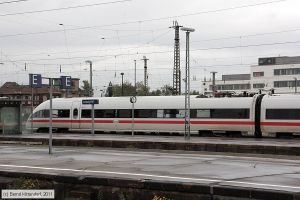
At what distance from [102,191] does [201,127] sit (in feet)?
85.9

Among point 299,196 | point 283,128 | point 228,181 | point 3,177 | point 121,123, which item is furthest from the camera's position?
point 121,123

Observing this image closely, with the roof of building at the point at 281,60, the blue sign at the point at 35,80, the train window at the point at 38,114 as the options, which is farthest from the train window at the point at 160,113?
the roof of building at the point at 281,60

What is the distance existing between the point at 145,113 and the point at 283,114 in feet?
36.2

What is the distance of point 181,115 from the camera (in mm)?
37375

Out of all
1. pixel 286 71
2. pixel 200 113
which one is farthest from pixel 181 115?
pixel 286 71

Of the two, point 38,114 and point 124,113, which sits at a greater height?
point 124,113

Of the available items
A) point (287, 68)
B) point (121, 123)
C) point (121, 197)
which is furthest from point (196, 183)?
point (287, 68)

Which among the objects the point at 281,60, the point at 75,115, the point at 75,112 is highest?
the point at 281,60

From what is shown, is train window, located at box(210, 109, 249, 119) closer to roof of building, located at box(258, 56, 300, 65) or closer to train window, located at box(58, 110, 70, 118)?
train window, located at box(58, 110, 70, 118)

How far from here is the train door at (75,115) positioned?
43219 mm

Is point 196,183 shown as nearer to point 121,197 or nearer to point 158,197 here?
point 158,197

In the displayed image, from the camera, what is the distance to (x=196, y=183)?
9.58 metres

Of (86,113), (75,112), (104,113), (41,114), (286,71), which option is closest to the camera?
(104,113)

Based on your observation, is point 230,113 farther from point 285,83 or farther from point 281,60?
point 281,60
